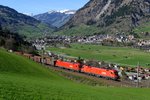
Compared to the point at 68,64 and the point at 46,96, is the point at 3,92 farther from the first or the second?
the point at 68,64

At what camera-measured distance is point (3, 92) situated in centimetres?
2998

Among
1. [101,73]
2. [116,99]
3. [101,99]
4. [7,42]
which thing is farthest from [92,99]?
[7,42]

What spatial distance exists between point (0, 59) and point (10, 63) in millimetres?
2378

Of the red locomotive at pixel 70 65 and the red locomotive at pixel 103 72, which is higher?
the red locomotive at pixel 70 65

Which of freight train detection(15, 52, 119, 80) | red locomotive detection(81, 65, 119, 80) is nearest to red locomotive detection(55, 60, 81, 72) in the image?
freight train detection(15, 52, 119, 80)

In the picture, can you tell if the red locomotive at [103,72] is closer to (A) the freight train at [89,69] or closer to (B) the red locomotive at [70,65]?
(A) the freight train at [89,69]

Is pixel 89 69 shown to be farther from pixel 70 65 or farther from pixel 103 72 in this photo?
pixel 70 65

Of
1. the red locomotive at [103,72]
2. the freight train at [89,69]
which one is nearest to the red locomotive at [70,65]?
the freight train at [89,69]

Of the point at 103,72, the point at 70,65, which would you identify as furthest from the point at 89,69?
the point at 70,65

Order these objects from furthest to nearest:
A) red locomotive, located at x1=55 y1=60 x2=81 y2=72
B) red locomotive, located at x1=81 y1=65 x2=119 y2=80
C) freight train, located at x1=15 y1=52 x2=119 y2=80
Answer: red locomotive, located at x1=55 y1=60 x2=81 y2=72, freight train, located at x1=15 y1=52 x2=119 y2=80, red locomotive, located at x1=81 y1=65 x2=119 y2=80

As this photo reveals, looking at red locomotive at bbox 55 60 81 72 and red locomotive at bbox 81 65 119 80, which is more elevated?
red locomotive at bbox 55 60 81 72

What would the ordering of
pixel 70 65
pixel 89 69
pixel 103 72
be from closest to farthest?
pixel 103 72 < pixel 89 69 < pixel 70 65

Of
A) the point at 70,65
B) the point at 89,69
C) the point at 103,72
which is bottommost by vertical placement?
the point at 103,72

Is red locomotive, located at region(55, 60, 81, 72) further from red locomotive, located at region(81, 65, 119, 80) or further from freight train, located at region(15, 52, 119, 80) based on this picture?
red locomotive, located at region(81, 65, 119, 80)
